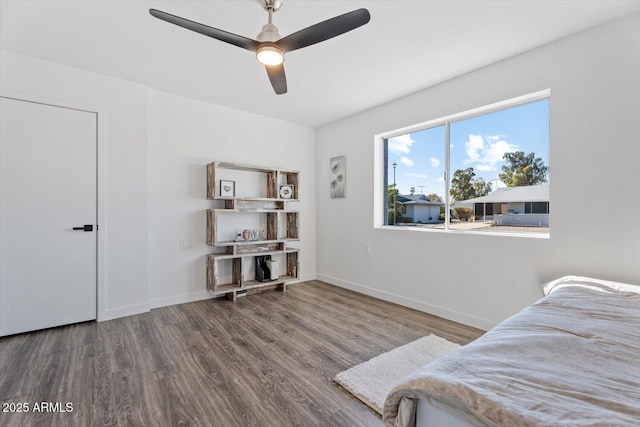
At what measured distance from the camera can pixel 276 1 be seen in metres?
1.90

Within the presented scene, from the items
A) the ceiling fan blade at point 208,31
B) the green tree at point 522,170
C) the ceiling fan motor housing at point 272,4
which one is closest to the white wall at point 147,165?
the ceiling fan blade at point 208,31

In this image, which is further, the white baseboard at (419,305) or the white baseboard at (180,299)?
the white baseboard at (180,299)

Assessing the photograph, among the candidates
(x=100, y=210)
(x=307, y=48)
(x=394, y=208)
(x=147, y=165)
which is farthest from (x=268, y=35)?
(x=394, y=208)

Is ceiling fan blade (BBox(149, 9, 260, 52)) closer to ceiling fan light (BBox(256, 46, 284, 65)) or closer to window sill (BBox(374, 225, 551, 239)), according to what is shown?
ceiling fan light (BBox(256, 46, 284, 65))

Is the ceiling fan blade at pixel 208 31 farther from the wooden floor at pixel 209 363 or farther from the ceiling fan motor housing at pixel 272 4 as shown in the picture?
the wooden floor at pixel 209 363

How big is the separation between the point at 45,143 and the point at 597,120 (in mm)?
4731

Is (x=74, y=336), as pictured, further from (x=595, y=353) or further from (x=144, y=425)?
(x=595, y=353)

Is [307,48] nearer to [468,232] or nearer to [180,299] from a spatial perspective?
[468,232]

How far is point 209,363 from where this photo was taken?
2.17 metres

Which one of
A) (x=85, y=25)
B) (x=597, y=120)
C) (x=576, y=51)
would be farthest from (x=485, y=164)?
(x=85, y=25)

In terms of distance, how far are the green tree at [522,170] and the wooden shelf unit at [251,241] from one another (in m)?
2.61

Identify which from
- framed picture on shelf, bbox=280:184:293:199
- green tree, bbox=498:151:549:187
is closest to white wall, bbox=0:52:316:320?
framed picture on shelf, bbox=280:184:293:199

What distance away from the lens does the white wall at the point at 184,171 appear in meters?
3.40

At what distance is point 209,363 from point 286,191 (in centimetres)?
254
